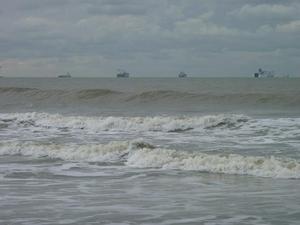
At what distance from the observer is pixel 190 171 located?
41.1 ft

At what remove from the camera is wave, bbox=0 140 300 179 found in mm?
12078

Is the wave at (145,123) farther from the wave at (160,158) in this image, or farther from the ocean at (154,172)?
the wave at (160,158)

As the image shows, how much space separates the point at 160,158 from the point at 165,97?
80.2 ft

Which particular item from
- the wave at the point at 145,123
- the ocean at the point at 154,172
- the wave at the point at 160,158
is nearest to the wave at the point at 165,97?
the wave at the point at 145,123

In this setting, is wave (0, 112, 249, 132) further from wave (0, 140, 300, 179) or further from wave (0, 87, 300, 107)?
wave (0, 87, 300, 107)

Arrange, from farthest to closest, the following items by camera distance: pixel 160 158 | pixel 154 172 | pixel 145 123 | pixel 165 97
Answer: pixel 165 97 → pixel 145 123 → pixel 160 158 → pixel 154 172

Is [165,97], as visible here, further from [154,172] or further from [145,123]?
[154,172]

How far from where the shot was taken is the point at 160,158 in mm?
13742

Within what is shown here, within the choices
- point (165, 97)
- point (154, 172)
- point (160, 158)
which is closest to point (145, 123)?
point (160, 158)

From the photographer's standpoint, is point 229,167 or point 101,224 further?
point 229,167

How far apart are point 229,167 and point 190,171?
89 cm

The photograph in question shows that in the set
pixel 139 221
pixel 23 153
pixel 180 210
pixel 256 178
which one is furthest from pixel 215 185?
pixel 23 153

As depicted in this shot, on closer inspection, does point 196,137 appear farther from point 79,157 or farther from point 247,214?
point 247,214

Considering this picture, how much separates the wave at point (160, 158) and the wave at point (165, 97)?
17.9m
